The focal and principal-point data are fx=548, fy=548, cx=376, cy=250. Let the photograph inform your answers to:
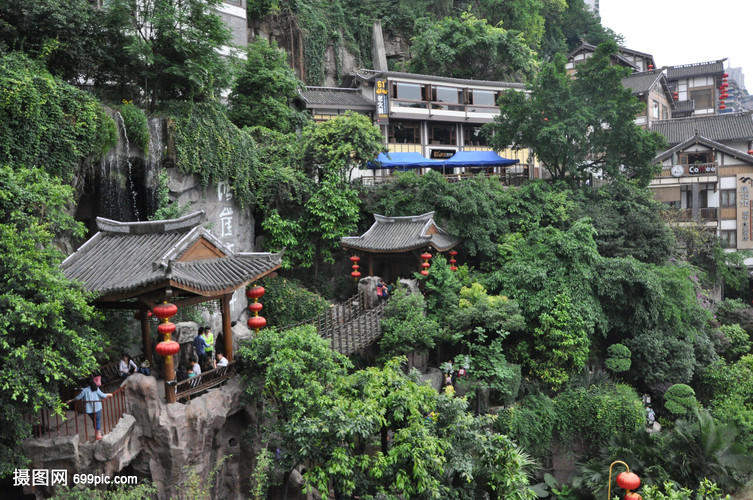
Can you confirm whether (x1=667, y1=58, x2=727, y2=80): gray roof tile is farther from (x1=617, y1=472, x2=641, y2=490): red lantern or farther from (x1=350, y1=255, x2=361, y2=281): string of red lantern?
(x1=617, y1=472, x2=641, y2=490): red lantern

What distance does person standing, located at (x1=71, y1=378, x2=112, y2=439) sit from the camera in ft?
32.5

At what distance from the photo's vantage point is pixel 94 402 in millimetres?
9891

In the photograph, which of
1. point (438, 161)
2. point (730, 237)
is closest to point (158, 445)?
point (438, 161)

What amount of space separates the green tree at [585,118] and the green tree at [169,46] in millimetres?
13575

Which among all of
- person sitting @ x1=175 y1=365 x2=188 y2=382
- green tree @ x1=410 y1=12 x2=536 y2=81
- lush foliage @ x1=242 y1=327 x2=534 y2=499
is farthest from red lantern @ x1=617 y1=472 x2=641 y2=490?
green tree @ x1=410 y1=12 x2=536 y2=81

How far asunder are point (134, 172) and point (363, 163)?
29.1ft

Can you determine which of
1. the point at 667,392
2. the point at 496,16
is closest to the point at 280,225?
the point at 667,392

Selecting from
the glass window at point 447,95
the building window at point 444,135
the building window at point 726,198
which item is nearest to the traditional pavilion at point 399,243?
the glass window at point 447,95

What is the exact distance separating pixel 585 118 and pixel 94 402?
69.4 ft

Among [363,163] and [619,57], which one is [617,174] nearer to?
[363,163]

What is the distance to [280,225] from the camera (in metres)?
20.8

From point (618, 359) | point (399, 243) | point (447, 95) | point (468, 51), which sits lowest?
point (618, 359)

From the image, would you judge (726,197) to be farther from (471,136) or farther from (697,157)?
(471,136)

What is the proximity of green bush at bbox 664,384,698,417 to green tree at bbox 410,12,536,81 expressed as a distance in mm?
23709
